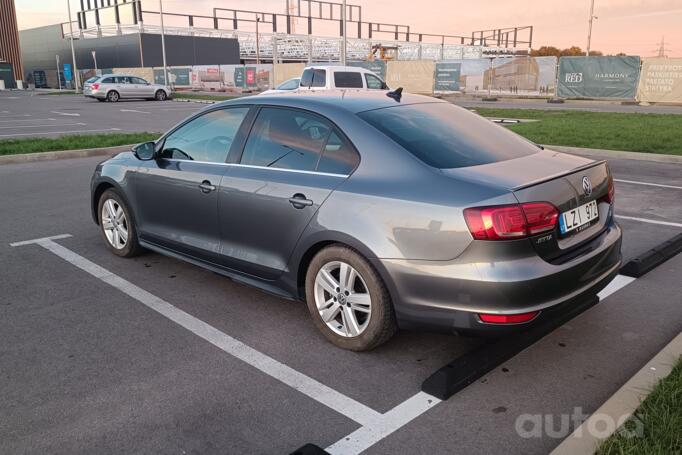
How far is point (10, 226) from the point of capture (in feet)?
22.5

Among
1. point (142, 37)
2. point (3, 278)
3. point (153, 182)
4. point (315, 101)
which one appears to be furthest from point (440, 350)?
point (142, 37)

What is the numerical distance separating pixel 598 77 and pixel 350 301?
95.1 ft

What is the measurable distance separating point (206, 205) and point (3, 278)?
2.13 m

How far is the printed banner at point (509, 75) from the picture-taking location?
103ft

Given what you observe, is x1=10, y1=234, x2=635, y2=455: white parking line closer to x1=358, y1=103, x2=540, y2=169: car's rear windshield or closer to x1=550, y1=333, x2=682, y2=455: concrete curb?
x1=550, y1=333, x2=682, y2=455: concrete curb

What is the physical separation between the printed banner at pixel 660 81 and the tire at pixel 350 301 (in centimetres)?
2673

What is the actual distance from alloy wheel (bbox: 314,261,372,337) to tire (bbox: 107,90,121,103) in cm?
3372

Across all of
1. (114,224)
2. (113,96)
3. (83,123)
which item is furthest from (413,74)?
(114,224)

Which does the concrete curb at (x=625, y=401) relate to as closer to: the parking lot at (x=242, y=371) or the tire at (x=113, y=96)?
the parking lot at (x=242, y=371)

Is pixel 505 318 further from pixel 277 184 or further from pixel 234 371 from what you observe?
pixel 277 184

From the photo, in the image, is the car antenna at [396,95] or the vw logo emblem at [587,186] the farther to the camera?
the car antenna at [396,95]

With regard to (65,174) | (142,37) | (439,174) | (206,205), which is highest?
(142,37)

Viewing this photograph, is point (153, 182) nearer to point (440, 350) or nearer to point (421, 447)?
point (440, 350)

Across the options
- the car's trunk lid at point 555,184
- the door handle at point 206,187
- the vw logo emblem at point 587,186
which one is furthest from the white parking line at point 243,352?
the vw logo emblem at point 587,186
